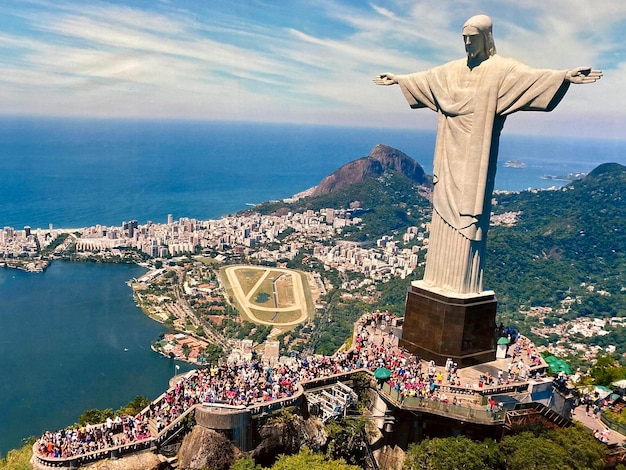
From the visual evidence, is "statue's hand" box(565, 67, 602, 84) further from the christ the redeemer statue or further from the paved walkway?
the paved walkway

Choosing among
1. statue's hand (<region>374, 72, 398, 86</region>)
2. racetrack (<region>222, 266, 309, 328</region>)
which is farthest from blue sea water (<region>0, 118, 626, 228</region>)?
statue's hand (<region>374, 72, 398, 86</region>)

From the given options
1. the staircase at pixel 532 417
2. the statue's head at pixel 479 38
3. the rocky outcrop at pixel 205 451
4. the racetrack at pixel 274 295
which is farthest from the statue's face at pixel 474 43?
the racetrack at pixel 274 295

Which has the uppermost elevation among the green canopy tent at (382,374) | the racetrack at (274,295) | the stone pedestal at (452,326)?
the stone pedestal at (452,326)

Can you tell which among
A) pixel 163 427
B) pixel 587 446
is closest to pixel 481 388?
pixel 587 446

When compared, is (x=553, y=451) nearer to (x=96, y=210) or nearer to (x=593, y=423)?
(x=593, y=423)

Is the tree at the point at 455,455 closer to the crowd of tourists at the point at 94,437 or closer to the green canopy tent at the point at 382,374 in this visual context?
the green canopy tent at the point at 382,374

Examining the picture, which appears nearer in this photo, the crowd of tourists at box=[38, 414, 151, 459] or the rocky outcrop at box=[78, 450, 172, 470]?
the rocky outcrop at box=[78, 450, 172, 470]
